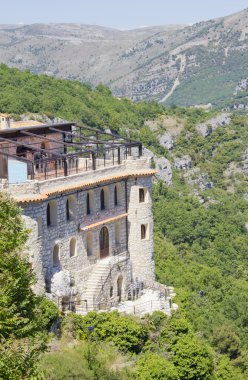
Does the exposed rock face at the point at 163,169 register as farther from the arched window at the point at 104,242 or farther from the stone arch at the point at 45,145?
the arched window at the point at 104,242

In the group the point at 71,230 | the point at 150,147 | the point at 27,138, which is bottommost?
the point at 150,147

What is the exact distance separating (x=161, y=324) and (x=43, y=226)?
9.35 meters

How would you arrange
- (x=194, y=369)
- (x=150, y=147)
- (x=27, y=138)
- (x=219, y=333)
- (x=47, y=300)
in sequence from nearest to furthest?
(x=47, y=300) → (x=194, y=369) → (x=27, y=138) → (x=219, y=333) → (x=150, y=147)

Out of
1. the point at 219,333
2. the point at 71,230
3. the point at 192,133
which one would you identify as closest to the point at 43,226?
the point at 71,230

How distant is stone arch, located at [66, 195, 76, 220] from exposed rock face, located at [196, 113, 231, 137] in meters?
114

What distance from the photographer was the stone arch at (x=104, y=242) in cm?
5109

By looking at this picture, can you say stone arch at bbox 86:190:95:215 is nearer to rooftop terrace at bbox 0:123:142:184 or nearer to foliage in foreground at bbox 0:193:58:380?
rooftop terrace at bbox 0:123:142:184

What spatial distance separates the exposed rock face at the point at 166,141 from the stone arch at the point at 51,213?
104540 mm

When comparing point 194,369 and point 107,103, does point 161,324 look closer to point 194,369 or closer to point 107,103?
point 194,369

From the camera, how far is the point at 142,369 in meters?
44.5

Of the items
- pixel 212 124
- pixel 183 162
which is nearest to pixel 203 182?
pixel 183 162

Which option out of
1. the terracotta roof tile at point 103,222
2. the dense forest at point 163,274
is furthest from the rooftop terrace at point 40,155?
the dense forest at point 163,274

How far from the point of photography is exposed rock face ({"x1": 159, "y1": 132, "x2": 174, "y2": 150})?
495 feet

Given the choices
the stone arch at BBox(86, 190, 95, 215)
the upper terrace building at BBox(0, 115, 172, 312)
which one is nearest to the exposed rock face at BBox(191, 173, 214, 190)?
the upper terrace building at BBox(0, 115, 172, 312)
